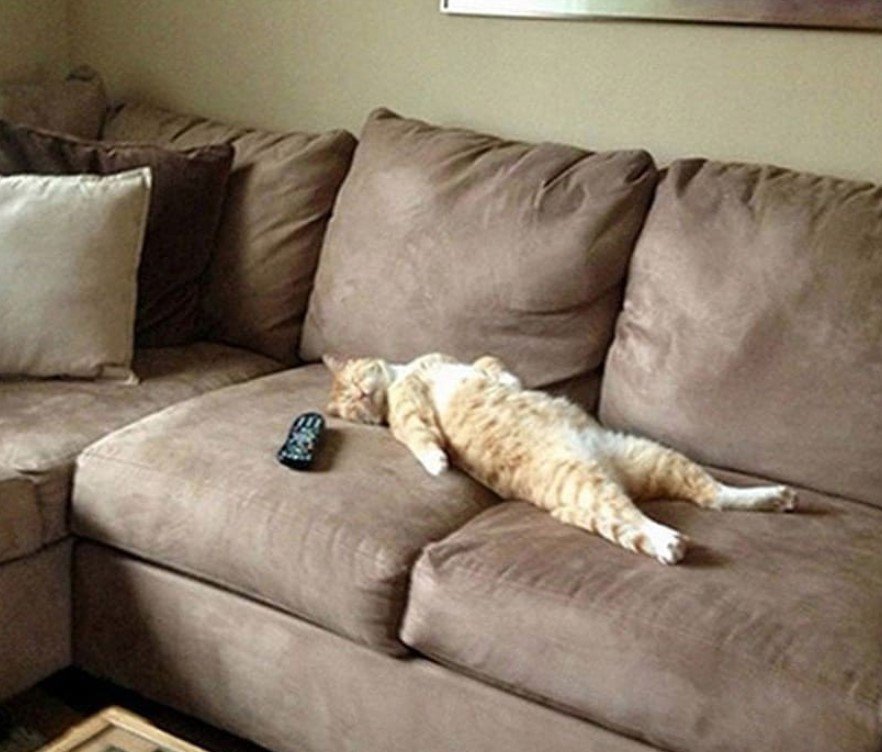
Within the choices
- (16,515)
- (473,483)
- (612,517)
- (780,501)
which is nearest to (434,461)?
(473,483)

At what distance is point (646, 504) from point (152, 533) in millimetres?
824

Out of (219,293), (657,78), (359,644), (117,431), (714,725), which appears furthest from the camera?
(219,293)

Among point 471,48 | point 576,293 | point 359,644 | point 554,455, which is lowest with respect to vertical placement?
point 359,644

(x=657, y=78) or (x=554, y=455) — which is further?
(x=657, y=78)

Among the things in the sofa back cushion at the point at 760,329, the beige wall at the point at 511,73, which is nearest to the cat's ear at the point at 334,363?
the sofa back cushion at the point at 760,329

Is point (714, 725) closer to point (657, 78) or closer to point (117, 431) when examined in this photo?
point (117, 431)

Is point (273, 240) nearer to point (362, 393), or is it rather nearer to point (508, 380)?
point (362, 393)

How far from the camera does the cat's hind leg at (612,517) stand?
5.83 feet

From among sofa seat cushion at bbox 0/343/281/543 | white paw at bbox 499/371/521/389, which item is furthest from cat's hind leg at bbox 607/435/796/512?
sofa seat cushion at bbox 0/343/281/543

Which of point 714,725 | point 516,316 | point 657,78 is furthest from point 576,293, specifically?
point 714,725

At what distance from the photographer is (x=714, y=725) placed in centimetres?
157

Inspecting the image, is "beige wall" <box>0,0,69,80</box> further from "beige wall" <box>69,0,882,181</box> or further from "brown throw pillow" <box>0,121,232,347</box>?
"brown throw pillow" <box>0,121,232,347</box>

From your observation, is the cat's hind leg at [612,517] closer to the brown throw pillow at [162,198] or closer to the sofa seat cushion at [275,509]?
the sofa seat cushion at [275,509]

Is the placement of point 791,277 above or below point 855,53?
below
